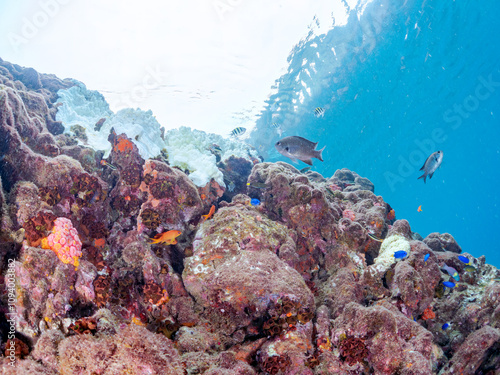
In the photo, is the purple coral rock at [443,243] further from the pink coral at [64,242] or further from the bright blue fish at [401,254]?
the pink coral at [64,242]

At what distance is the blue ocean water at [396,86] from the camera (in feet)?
70.2

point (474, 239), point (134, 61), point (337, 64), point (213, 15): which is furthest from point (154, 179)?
point (474, 239)

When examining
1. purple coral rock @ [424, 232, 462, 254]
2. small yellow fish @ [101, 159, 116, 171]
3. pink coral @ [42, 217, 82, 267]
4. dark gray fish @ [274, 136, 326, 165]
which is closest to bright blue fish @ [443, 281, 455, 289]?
purple coral rock @ [424, 232, 462, 254]

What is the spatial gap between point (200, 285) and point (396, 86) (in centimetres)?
3745

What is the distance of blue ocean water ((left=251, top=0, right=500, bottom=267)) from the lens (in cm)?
2139

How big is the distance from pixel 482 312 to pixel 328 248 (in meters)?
3.02

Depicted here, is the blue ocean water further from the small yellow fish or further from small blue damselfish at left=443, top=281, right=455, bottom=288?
small blue damselfish at left=443, top=281, right=455, bottom=288

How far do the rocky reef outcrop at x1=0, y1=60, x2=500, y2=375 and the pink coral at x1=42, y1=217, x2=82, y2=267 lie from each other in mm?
19

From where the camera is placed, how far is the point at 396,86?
31531mm

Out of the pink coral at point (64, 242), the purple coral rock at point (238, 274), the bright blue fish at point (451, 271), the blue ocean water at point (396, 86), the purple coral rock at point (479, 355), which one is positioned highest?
the blue ocean water at point (396, 86)

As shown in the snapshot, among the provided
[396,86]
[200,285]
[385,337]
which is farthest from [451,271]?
[396,86]

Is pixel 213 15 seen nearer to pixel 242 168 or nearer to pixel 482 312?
pixel 242 168

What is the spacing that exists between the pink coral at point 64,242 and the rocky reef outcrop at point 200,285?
0.02 m

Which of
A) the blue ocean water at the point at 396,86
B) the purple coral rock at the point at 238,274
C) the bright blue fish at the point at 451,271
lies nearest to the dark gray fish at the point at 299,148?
the purple coral rock at the point at 238,274
